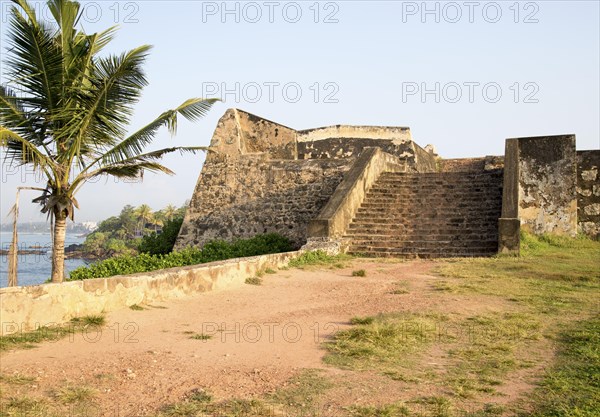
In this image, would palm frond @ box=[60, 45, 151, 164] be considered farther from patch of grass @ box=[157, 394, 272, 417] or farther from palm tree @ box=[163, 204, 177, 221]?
palm tree @ box=[163, 204, 177, 221]

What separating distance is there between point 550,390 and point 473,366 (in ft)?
2.05

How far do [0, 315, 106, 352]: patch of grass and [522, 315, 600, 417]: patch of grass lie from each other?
360 cm

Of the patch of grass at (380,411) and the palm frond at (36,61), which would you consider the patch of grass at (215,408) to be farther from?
the palm frond at (36,61)

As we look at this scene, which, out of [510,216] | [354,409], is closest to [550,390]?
[354,409]

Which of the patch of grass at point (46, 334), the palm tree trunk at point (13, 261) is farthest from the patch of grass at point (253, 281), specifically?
the palm tree trunk at point (13, 261)

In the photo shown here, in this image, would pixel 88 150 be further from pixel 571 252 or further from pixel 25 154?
pixel 571 252

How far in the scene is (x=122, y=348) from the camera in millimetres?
4488

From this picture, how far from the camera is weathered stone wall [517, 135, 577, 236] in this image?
13.1m

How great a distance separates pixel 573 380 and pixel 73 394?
3143 millimetres

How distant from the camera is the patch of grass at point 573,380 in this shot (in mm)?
3268

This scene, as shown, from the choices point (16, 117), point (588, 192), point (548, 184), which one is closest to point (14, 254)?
point (16, 117)

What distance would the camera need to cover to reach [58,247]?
10367 mm

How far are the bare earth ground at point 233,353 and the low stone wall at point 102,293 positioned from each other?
0.57ft

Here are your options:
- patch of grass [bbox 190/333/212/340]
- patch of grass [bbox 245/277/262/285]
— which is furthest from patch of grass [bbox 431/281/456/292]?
patch of grass [bbox 190/333/212/340]
